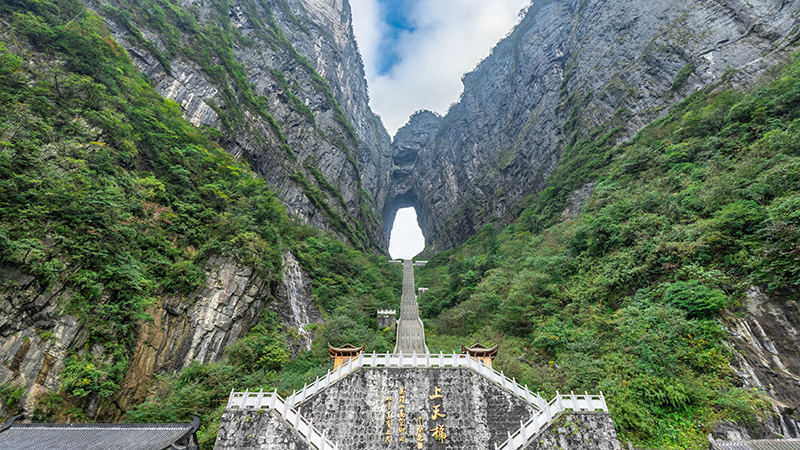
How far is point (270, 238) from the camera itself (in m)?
15.6

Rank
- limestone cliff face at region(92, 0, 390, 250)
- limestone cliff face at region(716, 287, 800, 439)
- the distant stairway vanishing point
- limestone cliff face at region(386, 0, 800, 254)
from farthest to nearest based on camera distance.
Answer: limestone cliff face at region(92, 0, 390, 250) → limestone cliff face at region(386, 0, 800, 254) → the distant stairway vanishing point → limestone cliff face at region(716, 287, 800, 439)

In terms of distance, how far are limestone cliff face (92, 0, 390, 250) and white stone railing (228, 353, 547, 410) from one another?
2082 cm

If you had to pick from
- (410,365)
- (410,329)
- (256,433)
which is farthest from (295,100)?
(256,433)

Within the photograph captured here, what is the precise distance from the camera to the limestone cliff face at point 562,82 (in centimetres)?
2217

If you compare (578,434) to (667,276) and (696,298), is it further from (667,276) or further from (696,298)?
(667,276)

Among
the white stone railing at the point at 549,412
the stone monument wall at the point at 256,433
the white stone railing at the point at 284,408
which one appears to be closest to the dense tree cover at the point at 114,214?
the stone monument wall at the point at 256,433

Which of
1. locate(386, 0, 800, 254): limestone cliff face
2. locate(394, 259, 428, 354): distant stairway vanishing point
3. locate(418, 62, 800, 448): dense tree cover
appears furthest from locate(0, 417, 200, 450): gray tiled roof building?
locate(386, 0, 800, 254): limestone cliff face

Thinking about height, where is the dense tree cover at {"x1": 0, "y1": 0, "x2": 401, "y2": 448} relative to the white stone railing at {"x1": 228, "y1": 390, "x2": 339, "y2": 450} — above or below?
above

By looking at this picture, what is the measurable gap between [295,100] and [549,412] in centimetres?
3919

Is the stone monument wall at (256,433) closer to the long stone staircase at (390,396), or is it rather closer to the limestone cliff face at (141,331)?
the long stone staircase at (390,396)

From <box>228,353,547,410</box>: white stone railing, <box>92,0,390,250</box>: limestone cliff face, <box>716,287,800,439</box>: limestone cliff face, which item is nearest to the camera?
<box>716,287,800,439</box>: limestone cliff face

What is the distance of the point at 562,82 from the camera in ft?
122

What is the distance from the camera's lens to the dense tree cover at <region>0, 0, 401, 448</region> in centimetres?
832

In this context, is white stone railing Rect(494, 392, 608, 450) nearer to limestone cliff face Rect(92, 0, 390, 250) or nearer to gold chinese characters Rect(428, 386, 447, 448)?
gold chinese characters Rect(428, 386, 447, 448)
